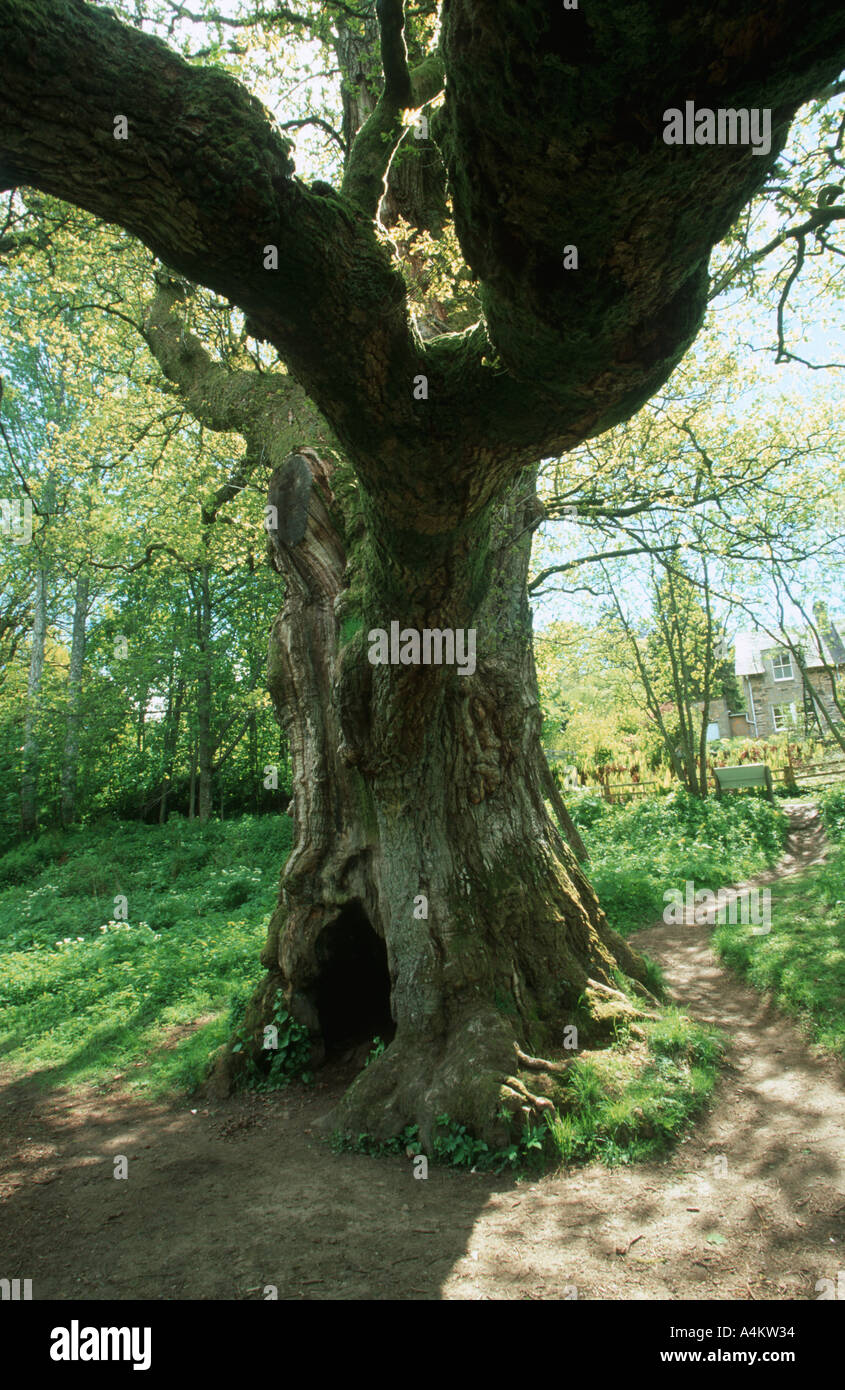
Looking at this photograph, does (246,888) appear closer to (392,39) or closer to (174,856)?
(174,856)

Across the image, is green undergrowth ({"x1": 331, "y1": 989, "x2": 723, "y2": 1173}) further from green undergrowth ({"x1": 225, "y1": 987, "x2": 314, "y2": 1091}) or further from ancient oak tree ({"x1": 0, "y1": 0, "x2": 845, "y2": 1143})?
green undergrowth ({"x1": 225, "y1": 987, "x2": 314, "y2": 1091})

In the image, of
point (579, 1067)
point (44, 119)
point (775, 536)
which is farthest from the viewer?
point (775, 536)

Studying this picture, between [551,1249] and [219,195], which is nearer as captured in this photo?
[219,195]

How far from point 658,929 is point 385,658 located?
662cm

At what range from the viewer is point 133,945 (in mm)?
10734

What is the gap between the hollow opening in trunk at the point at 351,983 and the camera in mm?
6445

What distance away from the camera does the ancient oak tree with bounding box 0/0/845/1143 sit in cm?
244

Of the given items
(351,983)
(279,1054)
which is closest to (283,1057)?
(279,1054)

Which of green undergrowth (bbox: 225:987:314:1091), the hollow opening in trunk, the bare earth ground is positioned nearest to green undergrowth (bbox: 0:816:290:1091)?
green undergrowth (bbox: 225:987:314:1091)

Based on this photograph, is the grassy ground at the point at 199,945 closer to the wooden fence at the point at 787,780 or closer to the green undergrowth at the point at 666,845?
the green undergrowth at the point at 666,845

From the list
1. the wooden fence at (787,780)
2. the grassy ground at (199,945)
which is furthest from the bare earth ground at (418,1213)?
the wooden fence at (787,780)

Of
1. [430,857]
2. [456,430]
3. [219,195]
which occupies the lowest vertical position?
[430,857]

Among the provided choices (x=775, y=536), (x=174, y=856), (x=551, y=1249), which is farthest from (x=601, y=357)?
(x=174, y=856)
